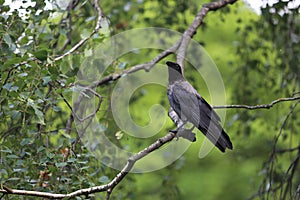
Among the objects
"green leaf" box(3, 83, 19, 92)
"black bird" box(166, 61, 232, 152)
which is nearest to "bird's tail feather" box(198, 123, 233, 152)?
"black bird" box(166, 61, 232, 152)

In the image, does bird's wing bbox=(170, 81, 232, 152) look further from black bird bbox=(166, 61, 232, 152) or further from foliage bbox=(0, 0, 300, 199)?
foliage bbox=(0, 0, 300, 199)

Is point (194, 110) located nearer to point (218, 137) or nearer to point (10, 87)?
point (218, 137)

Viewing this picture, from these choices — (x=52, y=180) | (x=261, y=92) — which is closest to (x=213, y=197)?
(x=261, y=92)

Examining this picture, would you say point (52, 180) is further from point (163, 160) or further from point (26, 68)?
point (163, 160)

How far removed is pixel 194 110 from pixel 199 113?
0.05 meters

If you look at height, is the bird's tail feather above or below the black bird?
below

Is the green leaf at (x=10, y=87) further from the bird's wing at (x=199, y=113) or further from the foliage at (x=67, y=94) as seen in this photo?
the bird's wing at (x=199, y=113)

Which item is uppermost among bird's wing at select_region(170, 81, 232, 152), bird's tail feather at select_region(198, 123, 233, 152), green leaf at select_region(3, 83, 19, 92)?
bird's wing at select_region(170, 81, 232, 152)

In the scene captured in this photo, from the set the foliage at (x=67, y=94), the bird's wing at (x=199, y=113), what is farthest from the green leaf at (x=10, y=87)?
the bird's wing at (x=199, y=113)

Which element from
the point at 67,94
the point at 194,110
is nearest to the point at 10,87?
the point at 67,94

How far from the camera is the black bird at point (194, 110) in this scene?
114 inches

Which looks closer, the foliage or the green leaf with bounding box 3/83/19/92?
the green leaf with bounding box 3/83/19/92

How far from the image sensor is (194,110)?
3109 millimetres

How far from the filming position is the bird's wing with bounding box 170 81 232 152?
9.45ft
